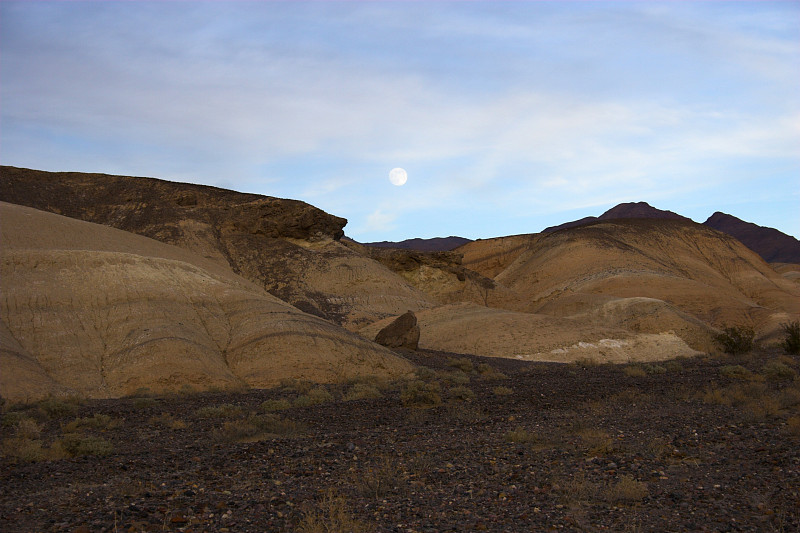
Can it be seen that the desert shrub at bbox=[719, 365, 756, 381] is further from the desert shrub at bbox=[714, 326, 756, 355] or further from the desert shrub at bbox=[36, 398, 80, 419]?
the desert shrub at bbox=[36, 398, 80, 419]

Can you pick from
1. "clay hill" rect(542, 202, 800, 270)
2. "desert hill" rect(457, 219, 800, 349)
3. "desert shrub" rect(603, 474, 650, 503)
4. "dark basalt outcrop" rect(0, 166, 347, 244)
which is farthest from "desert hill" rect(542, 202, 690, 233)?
"desert shrub" rect(603, 474, 650, 503)

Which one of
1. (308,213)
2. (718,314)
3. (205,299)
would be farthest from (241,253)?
(718,314)

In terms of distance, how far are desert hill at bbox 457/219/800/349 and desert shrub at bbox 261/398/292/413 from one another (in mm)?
30056

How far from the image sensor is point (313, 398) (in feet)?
58.2

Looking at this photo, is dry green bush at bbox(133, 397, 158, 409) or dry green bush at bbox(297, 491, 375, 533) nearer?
dry green bush at bbox(297, 491, 375, 533)

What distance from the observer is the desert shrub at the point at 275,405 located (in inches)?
640

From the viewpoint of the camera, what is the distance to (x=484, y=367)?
2778cm

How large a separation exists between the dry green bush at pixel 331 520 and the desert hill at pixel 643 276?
118 ft

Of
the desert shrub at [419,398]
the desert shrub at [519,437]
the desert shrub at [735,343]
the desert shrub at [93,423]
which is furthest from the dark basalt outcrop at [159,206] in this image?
the desert shrub at [519,437]

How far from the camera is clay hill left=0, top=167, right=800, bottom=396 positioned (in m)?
22.3

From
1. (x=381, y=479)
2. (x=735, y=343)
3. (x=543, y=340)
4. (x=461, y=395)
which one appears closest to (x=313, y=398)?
(x=461, y=395)

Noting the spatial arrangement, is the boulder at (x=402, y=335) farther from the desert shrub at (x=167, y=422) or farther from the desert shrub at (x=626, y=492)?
the desert shrub at (x=626, y=492)

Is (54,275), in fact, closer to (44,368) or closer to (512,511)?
(44,368)

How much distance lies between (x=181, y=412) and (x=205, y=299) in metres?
11.9
